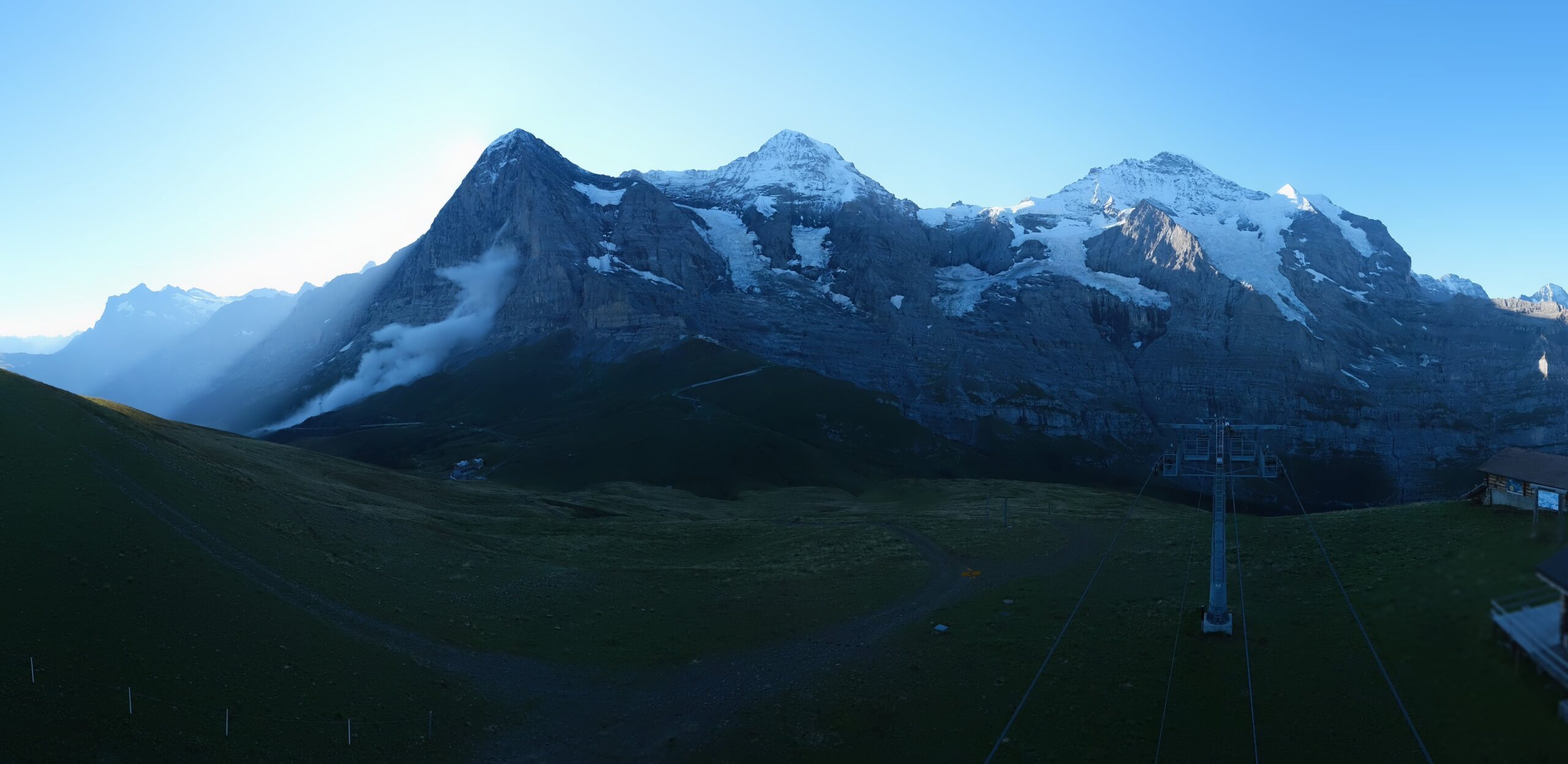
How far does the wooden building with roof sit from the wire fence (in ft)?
148

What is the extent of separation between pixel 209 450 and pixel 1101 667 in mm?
75355

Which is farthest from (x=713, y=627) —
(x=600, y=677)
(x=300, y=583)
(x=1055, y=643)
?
(x=300, y=583)

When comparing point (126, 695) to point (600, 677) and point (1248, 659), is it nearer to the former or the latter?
point (600, 677)

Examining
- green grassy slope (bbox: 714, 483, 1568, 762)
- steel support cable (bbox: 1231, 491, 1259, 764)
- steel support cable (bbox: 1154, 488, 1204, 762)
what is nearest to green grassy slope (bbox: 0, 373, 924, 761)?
green grassy slope (bbox: 714, 483, 1568, 762)

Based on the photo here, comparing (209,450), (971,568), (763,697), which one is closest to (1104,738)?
(763,697)

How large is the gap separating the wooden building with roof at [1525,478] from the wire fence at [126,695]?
1782 inches

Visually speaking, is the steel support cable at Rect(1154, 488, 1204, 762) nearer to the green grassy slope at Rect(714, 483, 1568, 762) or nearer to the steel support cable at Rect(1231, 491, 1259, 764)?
the green grassy slope at Rect(714, 483, 1568, 762)

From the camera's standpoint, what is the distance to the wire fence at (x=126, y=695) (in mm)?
30547

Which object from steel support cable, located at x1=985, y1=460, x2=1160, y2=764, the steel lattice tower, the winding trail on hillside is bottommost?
the winding trail on hillside

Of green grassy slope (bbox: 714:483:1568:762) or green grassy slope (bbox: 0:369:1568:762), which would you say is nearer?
green grassy slope (bbox: 714:483:1568:762)

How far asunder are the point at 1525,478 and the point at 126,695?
185 ft

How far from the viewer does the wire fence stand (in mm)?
30547

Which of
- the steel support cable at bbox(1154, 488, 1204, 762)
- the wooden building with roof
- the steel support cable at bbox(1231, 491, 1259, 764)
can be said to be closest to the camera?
the steel support cable at bbox(1231, 491, 1259, 764)

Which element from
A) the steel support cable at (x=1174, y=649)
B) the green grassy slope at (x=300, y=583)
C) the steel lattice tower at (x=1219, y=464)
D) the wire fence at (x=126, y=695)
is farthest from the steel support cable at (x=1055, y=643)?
the wire fence at (x=126, y=695)
